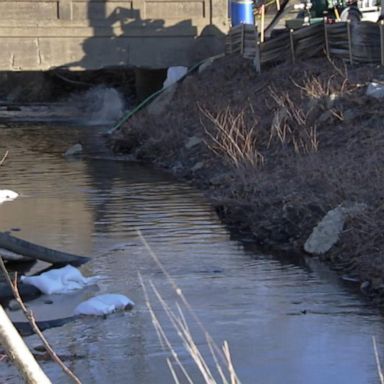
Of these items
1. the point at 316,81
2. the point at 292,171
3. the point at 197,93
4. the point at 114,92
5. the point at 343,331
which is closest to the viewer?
the point at 343,331

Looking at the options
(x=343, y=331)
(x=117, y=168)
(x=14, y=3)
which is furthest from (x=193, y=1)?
(x=343, y=331)

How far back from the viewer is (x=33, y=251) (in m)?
11.2

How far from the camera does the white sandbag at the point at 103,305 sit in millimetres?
9289

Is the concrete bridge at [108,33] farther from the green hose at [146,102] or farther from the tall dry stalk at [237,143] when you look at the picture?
the tall dry stalk at [237,143]

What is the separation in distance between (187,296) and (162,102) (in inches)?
679

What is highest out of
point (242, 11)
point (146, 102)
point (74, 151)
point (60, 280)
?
point (242, 11)

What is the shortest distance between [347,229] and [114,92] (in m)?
26.0

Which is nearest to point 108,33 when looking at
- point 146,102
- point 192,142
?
point 146,102

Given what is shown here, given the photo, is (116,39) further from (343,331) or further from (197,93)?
(343,331)

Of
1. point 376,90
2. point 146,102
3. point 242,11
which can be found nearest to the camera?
point 376,90

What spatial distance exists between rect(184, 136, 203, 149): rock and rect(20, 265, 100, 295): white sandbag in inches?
415

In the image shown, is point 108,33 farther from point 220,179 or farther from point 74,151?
point 220,179

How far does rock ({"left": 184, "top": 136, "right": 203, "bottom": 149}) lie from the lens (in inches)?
830

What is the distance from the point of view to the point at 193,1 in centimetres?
2998
